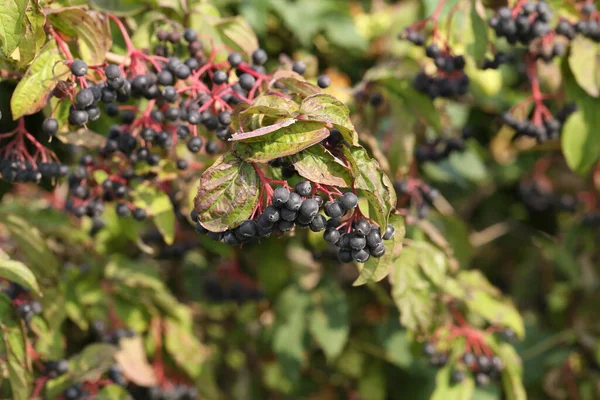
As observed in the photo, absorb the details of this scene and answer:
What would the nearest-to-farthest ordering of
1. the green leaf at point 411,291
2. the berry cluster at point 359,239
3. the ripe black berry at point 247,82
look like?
the berry cluster at point 359,239
the ripe black berry at point 247,82
the green leaf at point 411,291

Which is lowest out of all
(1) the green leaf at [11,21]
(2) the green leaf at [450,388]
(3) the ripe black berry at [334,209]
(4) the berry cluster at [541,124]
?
(2) the green leaf at [450,388]

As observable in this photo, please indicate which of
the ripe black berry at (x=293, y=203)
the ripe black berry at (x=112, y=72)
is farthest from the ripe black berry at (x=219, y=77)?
the ripe black berry at (x=293, y=203)

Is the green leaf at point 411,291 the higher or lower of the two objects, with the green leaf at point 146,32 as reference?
lower

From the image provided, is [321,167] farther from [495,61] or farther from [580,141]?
[580,141]

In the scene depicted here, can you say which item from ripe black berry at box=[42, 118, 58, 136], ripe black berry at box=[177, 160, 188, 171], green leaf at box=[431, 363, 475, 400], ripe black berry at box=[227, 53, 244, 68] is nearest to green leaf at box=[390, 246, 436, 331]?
green leaf at box=[431, 363, 475, 400]

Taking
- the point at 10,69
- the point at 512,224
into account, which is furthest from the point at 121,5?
the point at 512,224

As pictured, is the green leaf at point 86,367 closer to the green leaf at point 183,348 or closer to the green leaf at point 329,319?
the green leaf at point 183,348

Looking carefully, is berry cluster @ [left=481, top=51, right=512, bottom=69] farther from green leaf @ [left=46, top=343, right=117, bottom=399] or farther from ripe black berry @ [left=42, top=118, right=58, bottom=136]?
green leaf @ [left=46, top=343, right=117, bottom=399]

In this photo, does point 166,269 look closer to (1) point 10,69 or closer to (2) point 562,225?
(1) point 10,69
